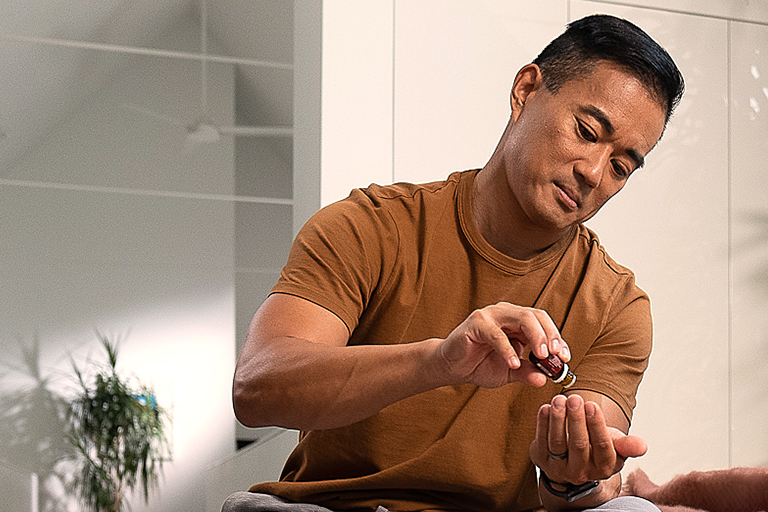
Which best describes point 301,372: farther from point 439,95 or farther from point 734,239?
point 734,239

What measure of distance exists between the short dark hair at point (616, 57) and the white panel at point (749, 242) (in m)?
1.11

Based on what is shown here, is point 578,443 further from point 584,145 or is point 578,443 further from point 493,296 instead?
point 584,145

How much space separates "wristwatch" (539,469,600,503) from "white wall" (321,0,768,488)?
3.02ft

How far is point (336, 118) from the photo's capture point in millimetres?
1855

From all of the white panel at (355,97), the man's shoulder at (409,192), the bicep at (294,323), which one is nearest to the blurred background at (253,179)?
the white panel at (355,97)

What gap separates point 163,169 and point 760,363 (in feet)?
5.73

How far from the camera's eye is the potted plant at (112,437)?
7.36 ft

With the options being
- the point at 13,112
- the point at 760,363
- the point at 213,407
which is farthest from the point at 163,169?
Result: the point at 760,363

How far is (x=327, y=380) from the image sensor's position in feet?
2.99

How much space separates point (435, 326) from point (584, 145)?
0.33 m

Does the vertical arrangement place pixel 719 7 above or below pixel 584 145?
above

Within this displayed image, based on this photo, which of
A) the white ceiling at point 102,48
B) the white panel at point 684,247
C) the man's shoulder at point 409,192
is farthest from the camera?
the white ceiling at point 102,48

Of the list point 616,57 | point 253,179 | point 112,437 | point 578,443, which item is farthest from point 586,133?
point 112,437

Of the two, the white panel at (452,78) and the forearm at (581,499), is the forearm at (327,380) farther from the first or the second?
the white panel at (452,78)
